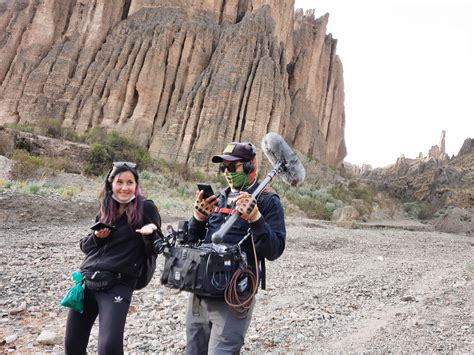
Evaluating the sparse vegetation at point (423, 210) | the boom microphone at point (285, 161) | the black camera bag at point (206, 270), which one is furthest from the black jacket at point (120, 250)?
the sparse vegetation at point (423, 210)

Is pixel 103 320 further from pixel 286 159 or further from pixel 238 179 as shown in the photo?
pixel 286 159

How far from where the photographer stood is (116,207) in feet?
9.60

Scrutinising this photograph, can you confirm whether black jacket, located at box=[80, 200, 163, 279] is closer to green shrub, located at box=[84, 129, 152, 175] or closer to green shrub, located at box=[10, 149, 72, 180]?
green shrub, located at box=[10, 149, 72, 180]

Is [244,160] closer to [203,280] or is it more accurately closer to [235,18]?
[203,280]

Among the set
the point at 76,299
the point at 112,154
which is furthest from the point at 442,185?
the point at 76,299

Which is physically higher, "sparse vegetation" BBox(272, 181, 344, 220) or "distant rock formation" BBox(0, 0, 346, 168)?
"distant rock formation" BBox(0, 0, 346, 168)

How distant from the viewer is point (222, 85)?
33844mm

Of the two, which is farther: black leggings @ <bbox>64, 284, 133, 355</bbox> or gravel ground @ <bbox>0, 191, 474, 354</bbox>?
gravel ground @ <bbox>0, 191, 474, 354</bbox>

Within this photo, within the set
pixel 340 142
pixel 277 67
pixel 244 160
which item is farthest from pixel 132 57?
pixel 244 160

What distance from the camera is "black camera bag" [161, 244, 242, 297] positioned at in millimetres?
2369

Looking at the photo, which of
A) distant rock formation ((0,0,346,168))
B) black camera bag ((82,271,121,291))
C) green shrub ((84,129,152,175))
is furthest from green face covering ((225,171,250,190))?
distant rock formation ((0,0,346,168))

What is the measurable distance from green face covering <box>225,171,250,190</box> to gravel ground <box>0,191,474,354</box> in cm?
224

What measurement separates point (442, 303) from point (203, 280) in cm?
543

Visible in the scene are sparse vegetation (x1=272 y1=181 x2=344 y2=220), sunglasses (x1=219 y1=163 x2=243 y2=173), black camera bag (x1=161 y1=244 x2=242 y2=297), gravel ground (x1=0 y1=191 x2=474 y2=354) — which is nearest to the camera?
black camera bag (x1=161 y1=244 x2=242 y2=297)
